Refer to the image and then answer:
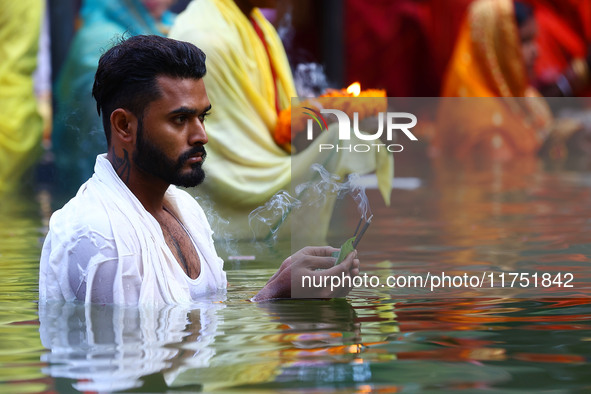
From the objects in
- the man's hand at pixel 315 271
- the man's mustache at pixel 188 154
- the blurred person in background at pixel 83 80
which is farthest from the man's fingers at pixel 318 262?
the blurred person in background at pixel 83 80

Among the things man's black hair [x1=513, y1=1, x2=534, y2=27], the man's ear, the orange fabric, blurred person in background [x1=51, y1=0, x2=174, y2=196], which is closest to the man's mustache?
the man's ear

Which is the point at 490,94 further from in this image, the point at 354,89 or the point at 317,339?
the point at 317,339

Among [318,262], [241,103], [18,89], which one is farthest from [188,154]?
[18,89]

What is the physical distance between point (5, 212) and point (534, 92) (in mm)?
6998

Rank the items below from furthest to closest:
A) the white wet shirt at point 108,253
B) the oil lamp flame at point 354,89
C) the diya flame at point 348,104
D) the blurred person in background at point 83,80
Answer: the blurred person in background at point 83,80 → the diya flame at point 348,104 → the oil lamp flame at point 354,89 → the white wet shirt at point 108,253

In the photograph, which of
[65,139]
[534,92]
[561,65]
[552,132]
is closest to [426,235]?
[65,139]

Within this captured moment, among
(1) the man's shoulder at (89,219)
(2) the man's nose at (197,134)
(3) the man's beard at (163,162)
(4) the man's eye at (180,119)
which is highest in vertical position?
(4) the man's eye at (180,119)

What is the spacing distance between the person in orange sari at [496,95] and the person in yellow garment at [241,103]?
6.12 metres

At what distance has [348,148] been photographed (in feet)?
14.4

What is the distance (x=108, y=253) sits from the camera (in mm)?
2885

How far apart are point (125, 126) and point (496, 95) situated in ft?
30.2

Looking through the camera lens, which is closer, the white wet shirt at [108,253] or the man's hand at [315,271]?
the white wet shirt at [108,253]

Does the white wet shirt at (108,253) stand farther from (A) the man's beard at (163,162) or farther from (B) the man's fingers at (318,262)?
(B) the man's fingers at (318,262)

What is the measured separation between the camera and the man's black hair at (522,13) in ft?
38.7
